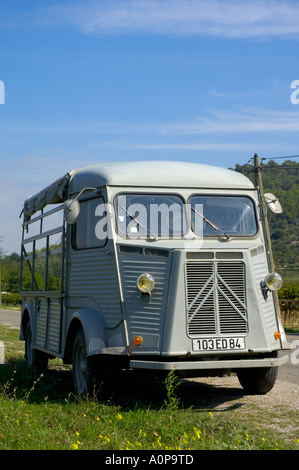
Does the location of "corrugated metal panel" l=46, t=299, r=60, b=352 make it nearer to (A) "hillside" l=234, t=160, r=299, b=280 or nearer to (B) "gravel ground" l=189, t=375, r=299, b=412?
(B) "gravel ground" l=189, t=375, r=299, b=412

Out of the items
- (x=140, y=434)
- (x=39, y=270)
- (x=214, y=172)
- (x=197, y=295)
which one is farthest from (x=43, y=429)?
(x=39, y=270)

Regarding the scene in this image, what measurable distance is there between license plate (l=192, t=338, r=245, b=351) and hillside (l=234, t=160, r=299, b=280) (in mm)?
61026

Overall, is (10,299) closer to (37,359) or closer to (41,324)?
(37,359)

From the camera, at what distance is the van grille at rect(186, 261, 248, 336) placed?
777 centimetres

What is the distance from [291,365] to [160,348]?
6.18 m

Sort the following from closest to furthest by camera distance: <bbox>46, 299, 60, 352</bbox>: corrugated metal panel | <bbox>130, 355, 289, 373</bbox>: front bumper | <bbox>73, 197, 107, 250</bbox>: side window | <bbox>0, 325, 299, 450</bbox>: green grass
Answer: <bbox>0, 325, 299, 450</bbox>: green grass → <bbox>130, 355, 289, 373</bbox>: front bumper → <bbox>73, 197, 107, 250</bbox>: side window → <bbox>46, 299, 60, 352</bbox>: corrugated metal panel

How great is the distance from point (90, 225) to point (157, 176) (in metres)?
1.08

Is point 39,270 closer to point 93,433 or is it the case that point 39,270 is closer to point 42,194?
point 42,194

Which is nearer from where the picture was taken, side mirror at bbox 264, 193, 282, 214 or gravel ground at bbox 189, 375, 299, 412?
gravel ground at bbox 189, 375, 299, 412

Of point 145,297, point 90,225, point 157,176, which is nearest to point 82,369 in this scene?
point 145,297

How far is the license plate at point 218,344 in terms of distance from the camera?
7.70 meters

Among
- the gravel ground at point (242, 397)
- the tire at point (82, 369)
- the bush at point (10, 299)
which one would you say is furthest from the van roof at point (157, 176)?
the bush at point (10, 299)

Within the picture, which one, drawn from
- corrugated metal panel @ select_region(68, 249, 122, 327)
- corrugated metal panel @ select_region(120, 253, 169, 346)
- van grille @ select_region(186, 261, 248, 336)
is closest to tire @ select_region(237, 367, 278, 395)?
van grille @ select_region(186, 261, 248, 336)

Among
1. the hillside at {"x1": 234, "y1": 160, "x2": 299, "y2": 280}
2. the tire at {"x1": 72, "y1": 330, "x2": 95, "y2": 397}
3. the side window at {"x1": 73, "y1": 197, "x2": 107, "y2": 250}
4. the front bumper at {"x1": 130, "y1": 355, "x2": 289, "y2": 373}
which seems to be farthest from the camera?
the hillside at {"x1": 234, "y1": 160, "x2": 299, "y2": 280}
